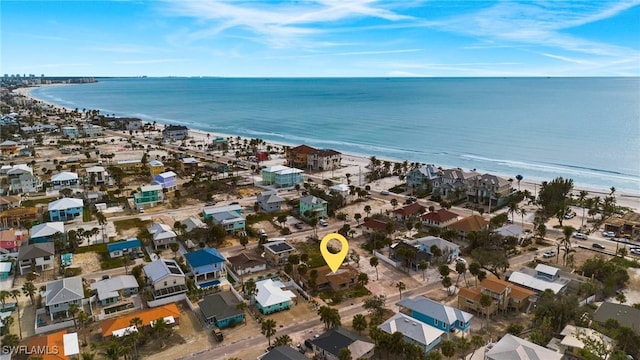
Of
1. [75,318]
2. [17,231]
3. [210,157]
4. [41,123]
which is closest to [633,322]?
[75,318]

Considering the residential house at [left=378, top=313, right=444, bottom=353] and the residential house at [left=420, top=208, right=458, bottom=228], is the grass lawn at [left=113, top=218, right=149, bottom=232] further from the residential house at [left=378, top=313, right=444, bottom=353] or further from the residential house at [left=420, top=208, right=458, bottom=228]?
the residential house at [left=378, top=313, right=444, bottom=353]

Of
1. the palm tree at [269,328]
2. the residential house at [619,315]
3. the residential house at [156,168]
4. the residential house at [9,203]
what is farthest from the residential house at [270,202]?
the residential house at [619,315]

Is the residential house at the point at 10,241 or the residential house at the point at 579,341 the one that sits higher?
the residential house at the point at 579,341

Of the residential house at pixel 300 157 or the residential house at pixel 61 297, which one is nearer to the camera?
the residential house at pixel 61 297

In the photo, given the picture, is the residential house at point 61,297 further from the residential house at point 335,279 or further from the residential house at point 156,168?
the residential house at point 156,168

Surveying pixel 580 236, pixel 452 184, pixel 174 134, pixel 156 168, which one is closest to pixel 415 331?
pixel 580 236

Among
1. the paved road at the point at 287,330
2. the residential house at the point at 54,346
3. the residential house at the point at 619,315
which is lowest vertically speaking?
the paved road at the point at 287,330
